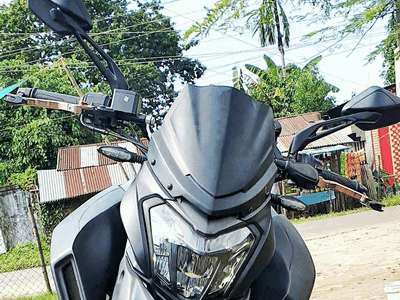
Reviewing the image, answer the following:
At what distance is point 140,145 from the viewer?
1772mm

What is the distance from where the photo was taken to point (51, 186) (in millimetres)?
16109

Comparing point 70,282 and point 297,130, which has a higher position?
point 70,282

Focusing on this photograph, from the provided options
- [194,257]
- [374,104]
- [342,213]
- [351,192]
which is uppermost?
[374,104]

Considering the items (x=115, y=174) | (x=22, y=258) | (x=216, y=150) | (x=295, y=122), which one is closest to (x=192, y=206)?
(x=216, y=150)

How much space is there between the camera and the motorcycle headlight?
4.21 ft

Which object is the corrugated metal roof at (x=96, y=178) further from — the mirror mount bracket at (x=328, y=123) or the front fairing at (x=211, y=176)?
the front fairing at (x=211, y=176)

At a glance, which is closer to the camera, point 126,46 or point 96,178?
point 96,178

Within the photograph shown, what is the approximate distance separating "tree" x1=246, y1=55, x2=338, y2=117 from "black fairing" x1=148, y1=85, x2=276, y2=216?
19370 millimetres

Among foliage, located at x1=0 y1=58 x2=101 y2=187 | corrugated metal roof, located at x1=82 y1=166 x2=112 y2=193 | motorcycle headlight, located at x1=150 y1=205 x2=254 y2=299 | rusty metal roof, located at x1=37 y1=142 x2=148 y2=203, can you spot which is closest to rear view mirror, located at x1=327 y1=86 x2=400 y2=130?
motorcycle headlight, located at x1=150 y1=205 x2=254 y2=299

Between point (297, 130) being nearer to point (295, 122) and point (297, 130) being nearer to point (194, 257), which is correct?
point (295, 122)

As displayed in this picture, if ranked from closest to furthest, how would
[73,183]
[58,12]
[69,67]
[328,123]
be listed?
[58,12] → [328,123] → [73,183] → [69,67]

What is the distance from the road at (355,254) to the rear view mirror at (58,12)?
15.7 feet

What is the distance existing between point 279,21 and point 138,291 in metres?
3.11

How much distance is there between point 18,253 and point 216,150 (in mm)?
13257
